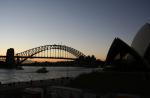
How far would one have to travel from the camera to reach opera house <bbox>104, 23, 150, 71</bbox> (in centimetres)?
2894

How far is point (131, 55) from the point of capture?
30406 millimetres

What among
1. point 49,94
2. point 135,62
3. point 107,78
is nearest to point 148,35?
point 135,62

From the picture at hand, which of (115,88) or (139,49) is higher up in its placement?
(139,49)

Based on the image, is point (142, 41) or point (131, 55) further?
point (142, 41)

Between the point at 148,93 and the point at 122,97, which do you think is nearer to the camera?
the point at 122,97

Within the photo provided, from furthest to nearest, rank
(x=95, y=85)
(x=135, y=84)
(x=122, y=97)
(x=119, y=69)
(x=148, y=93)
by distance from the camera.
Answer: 1. (x=119, y=69)
2. (x=95, y=85)
3. (x=135, y=84)
4. (x=148, y=93)
5. (x=122, y=97)

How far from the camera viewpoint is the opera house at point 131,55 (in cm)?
2894

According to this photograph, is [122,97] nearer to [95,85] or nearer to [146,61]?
[95,85]

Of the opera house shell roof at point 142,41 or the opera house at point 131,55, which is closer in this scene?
the opera house at point 131,55

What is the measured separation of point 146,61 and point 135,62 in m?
1.14

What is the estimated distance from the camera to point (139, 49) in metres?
31.7

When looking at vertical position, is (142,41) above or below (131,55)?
above

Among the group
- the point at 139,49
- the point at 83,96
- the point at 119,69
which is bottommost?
the point at 83,96

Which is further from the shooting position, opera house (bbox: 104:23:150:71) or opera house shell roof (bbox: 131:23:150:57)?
opera house shell roof (bbox: 131:23:150:57)
